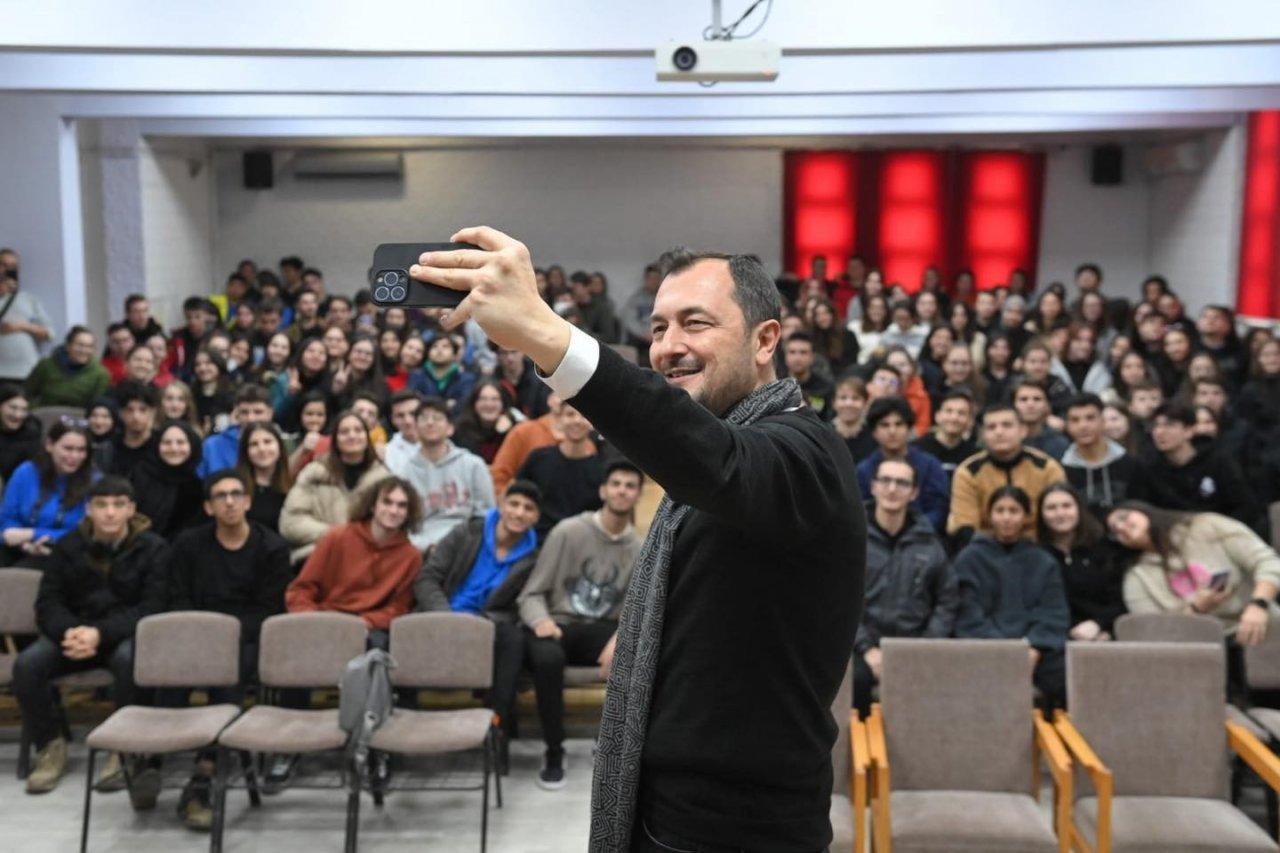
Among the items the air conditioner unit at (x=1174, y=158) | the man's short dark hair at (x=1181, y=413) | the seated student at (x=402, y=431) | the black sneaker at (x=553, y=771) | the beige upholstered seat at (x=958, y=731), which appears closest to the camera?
the beige upholstered seat at (x=958, y=731)

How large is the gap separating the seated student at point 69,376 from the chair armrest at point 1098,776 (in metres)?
6.31

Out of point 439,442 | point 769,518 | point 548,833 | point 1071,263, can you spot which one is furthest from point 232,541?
point 1071,263

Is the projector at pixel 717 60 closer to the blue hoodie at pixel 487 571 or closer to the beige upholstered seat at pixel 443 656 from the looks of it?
the blue hoodie at pixel 487 571

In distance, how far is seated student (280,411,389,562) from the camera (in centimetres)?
574

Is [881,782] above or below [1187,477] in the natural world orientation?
below

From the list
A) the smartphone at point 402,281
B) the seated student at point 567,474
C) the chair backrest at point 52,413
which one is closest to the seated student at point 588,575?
the seated student at point 567,474

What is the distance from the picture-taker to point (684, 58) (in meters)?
5.30

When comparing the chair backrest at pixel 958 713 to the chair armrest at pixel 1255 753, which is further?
the chair backrest at pixel 958 713

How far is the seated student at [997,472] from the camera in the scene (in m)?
5.59

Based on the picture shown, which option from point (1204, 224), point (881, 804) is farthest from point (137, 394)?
point (1204, 224)

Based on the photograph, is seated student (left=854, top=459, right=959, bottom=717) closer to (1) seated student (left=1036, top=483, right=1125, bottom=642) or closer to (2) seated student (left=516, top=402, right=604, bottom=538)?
(1) seated student (left=1036, top=483, right=1125, bottom=642)

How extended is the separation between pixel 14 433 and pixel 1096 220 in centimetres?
1104

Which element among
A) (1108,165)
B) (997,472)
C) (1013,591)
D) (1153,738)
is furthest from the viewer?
(1108,165)

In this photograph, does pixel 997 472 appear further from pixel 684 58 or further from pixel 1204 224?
pixel 1204 224
